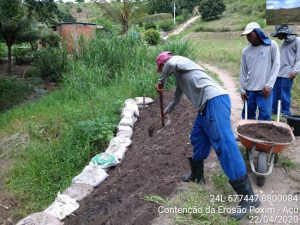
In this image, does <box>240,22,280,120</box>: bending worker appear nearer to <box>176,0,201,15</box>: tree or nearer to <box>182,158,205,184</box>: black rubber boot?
<box>182,158,205,184</box>: black rubber boot

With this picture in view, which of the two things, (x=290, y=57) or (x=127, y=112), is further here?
(x=127, y=112)

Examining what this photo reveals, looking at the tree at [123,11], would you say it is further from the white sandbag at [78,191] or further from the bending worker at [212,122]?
the bending worker at [212,122]

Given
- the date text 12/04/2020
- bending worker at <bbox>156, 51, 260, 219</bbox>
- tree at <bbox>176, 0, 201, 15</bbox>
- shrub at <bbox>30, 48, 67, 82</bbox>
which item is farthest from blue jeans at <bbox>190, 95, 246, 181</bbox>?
tree at <bbox>176, 0, 201, 15</bbox>

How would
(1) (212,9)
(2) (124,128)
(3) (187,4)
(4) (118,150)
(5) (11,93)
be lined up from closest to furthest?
(4) (118,150), (2) (124,128), (5) (11,93), (1) (212,9), (3) (187,4)

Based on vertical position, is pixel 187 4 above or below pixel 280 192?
above

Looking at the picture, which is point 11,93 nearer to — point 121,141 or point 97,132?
point 97,132

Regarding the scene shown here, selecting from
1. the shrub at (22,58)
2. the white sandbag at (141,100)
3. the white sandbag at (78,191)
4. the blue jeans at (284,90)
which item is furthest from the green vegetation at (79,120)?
the shrub at (22,58)

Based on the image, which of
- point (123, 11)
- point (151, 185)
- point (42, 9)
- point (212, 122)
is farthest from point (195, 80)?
point (123, 11)

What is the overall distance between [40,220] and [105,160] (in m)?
1.57

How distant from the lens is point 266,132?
4.38 meters

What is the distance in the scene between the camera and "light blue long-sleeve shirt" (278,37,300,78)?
20.4ft

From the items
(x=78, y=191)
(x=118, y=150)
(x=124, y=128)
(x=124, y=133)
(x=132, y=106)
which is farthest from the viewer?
(x=132, y=106)

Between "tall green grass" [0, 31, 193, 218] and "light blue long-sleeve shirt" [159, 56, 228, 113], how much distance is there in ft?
8.50

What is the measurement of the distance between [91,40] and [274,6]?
7.55m
